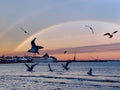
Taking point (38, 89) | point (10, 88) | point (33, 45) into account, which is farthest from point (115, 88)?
point (33, 45)

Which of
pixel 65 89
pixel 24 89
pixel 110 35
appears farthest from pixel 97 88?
pixel 110 35

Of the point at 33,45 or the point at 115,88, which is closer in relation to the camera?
the point at 33,45

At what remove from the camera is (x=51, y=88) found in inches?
2035

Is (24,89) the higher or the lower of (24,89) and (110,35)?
the lower

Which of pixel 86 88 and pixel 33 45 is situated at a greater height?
pixel 33 45

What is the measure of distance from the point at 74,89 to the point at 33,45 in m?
15.5

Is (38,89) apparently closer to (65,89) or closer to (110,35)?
(65,89)

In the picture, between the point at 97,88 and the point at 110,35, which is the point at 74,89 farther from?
the point at 110,35

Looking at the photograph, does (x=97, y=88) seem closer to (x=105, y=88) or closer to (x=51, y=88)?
(x=105, y=88)

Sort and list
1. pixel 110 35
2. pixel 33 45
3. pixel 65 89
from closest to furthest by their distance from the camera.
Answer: pixel 33 45, pixel 110 35, pixel 65 89

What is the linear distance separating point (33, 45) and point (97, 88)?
17476mm

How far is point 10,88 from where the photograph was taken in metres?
51.8

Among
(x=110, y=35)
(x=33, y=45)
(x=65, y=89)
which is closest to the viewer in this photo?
(x=33, y=45)

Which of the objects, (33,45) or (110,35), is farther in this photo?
(110,35)
